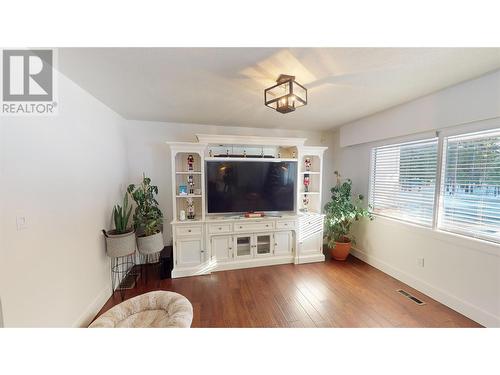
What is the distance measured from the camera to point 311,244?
3082 mm

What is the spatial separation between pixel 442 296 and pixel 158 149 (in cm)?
401

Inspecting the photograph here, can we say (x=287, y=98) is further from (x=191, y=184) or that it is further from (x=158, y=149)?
(x=158, y=149)

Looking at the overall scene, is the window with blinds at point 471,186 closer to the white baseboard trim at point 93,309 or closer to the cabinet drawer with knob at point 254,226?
the cabinet drawer with knob at point 254,226

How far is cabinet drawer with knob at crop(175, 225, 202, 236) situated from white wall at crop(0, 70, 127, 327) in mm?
815

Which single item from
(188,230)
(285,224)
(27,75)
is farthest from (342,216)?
(27,75)

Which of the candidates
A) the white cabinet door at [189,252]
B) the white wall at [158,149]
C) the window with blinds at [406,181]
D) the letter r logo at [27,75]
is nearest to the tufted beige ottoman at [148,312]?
the white cabinet door at [189,252]

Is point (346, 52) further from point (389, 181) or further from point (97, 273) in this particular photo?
point (97, 273)

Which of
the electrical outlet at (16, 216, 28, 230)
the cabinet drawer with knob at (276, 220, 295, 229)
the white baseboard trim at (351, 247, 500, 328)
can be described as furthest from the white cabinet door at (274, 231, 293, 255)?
the electrical outlet at (16, 216, 28, 230)

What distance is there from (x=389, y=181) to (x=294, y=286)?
1.99m

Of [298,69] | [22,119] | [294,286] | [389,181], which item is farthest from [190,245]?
[389,181]

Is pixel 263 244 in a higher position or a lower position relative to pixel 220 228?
lower

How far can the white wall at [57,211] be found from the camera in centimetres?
112

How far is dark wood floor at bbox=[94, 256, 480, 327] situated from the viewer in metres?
1.76

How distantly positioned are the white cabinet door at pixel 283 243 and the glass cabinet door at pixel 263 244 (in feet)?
0.36
